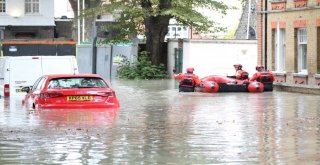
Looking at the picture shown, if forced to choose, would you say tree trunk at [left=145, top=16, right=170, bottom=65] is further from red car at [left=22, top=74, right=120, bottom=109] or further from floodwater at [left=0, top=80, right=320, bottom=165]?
red car at [left=22, top=74, right=120, bottom=109]

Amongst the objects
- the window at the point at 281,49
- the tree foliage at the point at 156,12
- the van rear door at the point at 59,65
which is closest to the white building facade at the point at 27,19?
the tree foliage at the point at 156,12

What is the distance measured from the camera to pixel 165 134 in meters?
20.2

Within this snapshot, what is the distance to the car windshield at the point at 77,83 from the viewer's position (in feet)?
87.5

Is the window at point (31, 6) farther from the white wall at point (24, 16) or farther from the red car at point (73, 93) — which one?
→ the red car at point (73, 93)

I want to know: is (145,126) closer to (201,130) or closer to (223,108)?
(201,130)

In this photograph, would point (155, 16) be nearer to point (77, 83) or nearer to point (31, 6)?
point (31, 6)

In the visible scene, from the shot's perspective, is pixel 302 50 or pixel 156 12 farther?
pixel 156 12

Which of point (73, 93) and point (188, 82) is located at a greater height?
point (73, 93)

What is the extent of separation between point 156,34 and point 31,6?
24.7 metres

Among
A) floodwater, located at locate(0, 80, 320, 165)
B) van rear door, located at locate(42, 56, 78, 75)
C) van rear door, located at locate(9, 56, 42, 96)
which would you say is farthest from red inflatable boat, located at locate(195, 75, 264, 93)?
van rear door, located at locate(9, 56, 42, 96)

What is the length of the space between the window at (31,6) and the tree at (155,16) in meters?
21.1

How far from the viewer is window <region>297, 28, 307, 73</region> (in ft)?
148

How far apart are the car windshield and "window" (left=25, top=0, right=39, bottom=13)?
2324 inches

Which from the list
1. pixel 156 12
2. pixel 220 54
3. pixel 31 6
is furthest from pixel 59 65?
pixel 31 6
